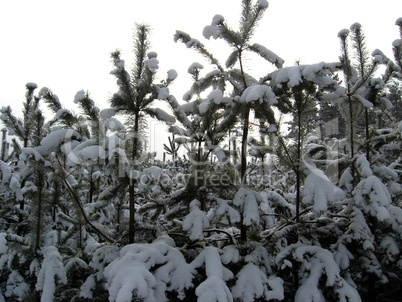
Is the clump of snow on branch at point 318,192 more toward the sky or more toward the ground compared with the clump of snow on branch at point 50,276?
more toward the sky

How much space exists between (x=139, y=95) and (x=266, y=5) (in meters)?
1.67

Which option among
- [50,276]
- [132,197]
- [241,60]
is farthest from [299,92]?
[50,276]

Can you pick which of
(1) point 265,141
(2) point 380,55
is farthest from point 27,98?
(2) point 380,55

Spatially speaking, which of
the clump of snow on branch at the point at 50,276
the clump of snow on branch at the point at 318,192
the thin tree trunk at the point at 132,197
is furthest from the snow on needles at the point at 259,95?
the clump of snow on branch at the point at 50,276

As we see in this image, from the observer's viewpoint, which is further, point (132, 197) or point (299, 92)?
point (299, 92)

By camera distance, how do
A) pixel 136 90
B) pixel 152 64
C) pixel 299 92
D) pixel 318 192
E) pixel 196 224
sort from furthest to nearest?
pixel 299 92
pixel 136 90
pixel 152 64
pixel 196 224
pixel 318 192

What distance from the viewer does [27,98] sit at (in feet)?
14.9

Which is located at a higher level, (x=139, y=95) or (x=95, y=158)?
(x=139, y=95)

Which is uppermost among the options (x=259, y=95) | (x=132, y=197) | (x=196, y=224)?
(x=259, y=95)

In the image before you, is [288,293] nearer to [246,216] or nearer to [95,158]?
[246,216]

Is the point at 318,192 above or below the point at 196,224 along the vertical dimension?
above

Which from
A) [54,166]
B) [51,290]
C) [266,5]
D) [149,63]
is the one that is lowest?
[51,290]

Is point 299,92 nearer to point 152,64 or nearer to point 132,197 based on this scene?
point 152,64

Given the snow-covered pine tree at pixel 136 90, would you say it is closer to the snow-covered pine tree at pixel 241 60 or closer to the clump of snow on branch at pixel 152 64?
the clump of snow on branch at pixel 152 64
